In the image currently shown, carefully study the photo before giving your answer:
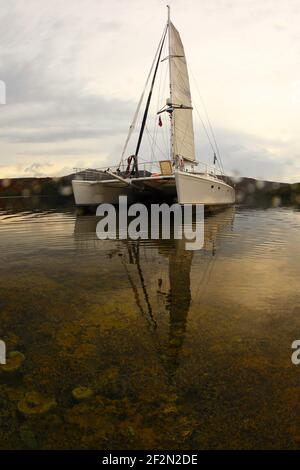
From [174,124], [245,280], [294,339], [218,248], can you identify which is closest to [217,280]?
[245,280]

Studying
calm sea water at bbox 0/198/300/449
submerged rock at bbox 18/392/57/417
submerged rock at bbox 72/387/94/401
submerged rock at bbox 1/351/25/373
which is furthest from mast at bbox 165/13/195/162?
submerged rock at bbox 18/392/57/417

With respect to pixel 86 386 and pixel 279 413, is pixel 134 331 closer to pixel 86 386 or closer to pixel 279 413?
pixel 86 386

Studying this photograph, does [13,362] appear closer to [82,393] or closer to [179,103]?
[82,393]

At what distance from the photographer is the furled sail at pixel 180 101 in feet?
109

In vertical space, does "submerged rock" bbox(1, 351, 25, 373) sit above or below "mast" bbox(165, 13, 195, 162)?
below

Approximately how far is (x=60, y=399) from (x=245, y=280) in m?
6.64

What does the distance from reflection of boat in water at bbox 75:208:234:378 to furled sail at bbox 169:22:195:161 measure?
18.8 m

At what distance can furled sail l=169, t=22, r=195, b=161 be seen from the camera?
109 ft

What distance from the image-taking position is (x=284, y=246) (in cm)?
1555

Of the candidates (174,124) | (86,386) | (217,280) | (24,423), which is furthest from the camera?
(174,124)

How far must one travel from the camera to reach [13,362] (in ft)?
17.0

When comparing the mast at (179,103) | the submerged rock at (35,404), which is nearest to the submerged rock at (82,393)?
the submerged rock at (35,404)

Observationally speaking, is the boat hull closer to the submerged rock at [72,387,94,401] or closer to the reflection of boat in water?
the reflection of boat in water

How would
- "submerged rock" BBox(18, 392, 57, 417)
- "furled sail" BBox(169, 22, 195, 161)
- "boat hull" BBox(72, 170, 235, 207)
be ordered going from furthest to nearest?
"furled sail" BBox(169, 22, 195, 161) < "boat hull" BBox(72, 170, 235, 207) < "submerged rock" BBox(18, 392, 57, 417)
